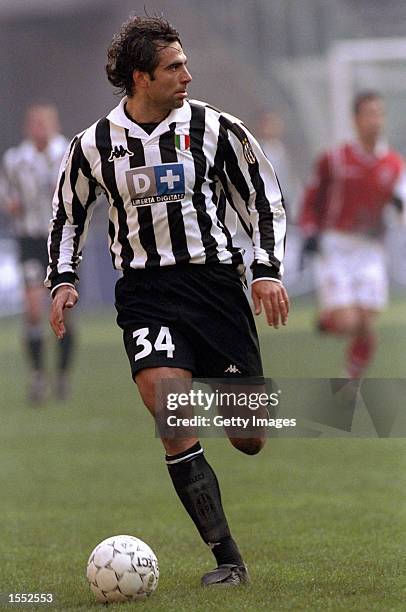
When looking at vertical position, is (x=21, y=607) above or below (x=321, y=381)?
below

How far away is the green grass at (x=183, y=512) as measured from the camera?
4.29 meters

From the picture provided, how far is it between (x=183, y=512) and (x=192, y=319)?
7.01 ft

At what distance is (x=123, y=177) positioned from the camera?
4324 millimetres

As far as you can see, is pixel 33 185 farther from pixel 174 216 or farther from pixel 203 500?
pixel 203 500

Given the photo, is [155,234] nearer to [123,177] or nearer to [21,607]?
[123,177]

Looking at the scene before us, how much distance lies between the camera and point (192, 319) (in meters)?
4.35

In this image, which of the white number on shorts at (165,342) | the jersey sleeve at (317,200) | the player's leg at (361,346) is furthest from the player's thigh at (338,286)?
the white number on shorts at (165,342)

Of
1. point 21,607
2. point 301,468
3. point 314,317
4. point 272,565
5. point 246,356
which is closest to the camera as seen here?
point 21,607

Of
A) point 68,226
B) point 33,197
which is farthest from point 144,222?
point 33,197

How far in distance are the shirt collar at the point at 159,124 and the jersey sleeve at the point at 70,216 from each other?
5.6 inches

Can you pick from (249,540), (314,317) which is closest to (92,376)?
(314,317)

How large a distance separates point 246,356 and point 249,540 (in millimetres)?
1205

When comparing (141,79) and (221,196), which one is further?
(221,196)

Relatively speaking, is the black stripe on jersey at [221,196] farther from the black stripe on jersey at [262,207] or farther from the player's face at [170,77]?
the player's face at [170,77]
